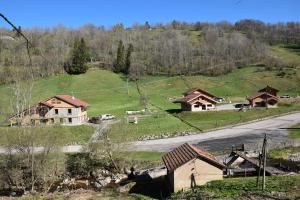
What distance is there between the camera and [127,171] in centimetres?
4000

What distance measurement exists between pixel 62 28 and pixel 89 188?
149 metres

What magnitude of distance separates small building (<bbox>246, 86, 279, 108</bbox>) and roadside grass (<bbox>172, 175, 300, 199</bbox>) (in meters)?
44.0

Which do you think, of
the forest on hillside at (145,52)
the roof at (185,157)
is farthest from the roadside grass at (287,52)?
the roof at (185,157)

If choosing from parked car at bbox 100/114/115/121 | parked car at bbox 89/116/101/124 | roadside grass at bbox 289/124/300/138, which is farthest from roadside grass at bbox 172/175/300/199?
parked car at bbox 100/114/115/121

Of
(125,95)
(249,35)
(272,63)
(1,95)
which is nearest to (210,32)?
(249,35)

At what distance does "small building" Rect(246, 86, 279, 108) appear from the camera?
71.5m

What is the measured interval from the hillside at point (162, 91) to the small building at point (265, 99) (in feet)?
6.99

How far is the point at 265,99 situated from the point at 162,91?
30.7m

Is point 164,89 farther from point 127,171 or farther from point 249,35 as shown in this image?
point 249,35

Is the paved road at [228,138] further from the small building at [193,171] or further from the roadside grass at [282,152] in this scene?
the small building at [193,171]

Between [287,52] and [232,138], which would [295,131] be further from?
[287,52]

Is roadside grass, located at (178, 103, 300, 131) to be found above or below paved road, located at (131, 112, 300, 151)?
above

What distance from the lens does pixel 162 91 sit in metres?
97.0

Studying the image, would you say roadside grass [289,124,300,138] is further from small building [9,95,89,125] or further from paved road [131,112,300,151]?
small building [9,95,89,125]
